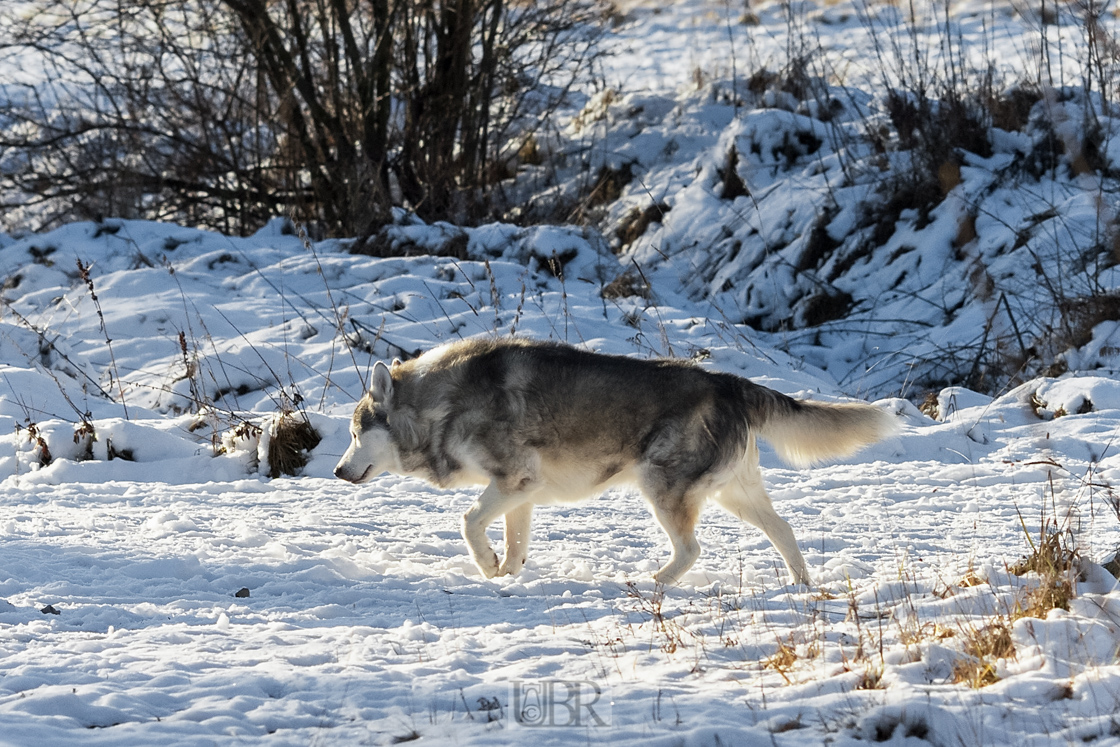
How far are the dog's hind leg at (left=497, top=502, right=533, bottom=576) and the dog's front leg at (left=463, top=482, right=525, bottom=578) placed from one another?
14 cm

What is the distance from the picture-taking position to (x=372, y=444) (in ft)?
19.1

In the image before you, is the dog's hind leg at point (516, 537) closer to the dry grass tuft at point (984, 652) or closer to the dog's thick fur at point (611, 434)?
the dog's thick fur at point (611, 434)

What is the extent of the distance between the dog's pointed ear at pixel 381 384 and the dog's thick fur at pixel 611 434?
0.01 m

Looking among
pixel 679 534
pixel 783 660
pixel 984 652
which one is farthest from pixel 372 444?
pixel 984 652

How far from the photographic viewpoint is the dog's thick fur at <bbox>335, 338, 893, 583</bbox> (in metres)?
5.13

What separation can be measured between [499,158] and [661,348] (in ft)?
27.8

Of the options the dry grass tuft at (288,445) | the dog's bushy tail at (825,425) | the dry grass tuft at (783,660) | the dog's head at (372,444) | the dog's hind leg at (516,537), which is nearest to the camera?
the dry grass tuft at (783,660)

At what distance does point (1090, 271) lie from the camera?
1133cm

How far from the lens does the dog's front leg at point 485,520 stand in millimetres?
5359

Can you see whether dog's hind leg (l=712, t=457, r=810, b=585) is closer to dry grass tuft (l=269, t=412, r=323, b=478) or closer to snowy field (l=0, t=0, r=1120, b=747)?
snowy field (l=0, t=0, r=1120, b=747)

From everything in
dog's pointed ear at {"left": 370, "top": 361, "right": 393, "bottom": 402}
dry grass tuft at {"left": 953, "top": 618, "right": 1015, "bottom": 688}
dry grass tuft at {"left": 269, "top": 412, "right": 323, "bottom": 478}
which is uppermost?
dog's pointed ear at {"left": 370, "top": 361, "right": 393, "bottom": 402}

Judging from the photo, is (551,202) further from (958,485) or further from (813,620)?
(813,620)

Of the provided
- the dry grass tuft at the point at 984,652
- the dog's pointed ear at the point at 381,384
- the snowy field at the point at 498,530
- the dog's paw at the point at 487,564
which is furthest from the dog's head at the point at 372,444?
the dry grass tuft at the point at 984,652

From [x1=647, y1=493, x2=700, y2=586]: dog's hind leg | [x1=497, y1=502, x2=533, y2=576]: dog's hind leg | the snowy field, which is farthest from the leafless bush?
[x1=647, y1=493, x2=700, y2=586]: dog's hind leg
